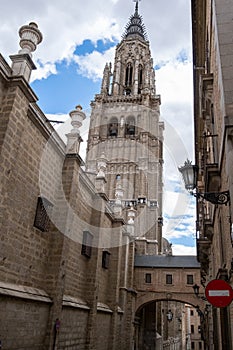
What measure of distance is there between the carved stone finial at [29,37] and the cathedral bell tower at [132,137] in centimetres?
2691

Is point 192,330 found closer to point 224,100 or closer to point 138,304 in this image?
point 138,304

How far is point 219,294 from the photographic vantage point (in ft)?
17.1

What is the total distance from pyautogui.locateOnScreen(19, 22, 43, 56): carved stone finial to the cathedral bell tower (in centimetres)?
2691

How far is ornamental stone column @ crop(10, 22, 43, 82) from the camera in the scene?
919 cm

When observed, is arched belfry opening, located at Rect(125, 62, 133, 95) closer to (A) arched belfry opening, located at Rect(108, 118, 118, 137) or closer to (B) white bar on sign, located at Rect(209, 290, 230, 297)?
(A) arched belfry opening, located at Rect(108, 118, 118, 137)

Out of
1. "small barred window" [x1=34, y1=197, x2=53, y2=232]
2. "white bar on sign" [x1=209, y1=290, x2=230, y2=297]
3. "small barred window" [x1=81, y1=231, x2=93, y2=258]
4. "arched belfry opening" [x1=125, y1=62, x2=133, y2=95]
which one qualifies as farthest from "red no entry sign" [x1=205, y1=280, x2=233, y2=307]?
"arched belfry opening" [x1=125, y1=62, x2=133, y2=95]

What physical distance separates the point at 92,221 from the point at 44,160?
230 inches

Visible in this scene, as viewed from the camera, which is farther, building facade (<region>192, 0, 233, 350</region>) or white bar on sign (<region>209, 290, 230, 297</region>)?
building facade (<region>192, 0, 233, 350</region>)

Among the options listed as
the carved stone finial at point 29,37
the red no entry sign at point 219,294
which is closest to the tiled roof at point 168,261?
the carved stone finial at point 29,37

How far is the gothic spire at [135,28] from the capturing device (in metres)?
59.6

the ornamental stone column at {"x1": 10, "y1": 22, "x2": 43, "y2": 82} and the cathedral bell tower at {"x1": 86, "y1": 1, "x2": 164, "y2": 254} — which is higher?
the cathedral bell tower at {"x1": 86, "y1": 1, "x2": 164, "y2": 254}

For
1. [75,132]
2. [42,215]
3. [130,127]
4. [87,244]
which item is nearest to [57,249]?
[42,215]

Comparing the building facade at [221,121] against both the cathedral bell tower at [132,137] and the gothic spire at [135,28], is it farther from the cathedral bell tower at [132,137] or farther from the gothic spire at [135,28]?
the gothic spire at [135,28]

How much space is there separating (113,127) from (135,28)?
25.2m
